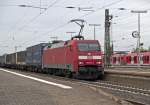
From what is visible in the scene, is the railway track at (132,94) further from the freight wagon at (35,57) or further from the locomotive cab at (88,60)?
the freight wagon at (35,57)

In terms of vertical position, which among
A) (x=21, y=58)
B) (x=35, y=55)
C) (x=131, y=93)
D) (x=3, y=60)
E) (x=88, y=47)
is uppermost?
(x=88, y=47)

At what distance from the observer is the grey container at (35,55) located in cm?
4635

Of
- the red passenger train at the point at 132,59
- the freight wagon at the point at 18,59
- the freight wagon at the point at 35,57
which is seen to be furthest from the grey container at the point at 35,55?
the red passenger train at the point at 132,59

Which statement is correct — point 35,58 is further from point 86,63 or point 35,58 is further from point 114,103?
point 114,103

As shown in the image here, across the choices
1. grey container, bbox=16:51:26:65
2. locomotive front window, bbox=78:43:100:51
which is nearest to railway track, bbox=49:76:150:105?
locomotive front window, bbox=78:43:100:51

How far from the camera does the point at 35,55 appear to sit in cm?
4959

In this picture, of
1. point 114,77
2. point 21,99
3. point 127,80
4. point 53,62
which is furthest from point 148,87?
point 53,62

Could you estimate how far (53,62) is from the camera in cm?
3812

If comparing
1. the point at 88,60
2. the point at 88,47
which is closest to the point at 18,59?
the point at 88,47

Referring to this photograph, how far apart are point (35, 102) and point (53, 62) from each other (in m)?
25.2

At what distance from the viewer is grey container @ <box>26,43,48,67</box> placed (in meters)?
46.3

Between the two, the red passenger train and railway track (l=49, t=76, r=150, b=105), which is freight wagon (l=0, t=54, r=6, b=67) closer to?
the red passenger train

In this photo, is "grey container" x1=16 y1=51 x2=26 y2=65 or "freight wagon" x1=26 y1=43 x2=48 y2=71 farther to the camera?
"grey container" x1=16 y1=51 x2=26 y2=65

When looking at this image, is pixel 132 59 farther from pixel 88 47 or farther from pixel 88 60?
pixel 88 60
